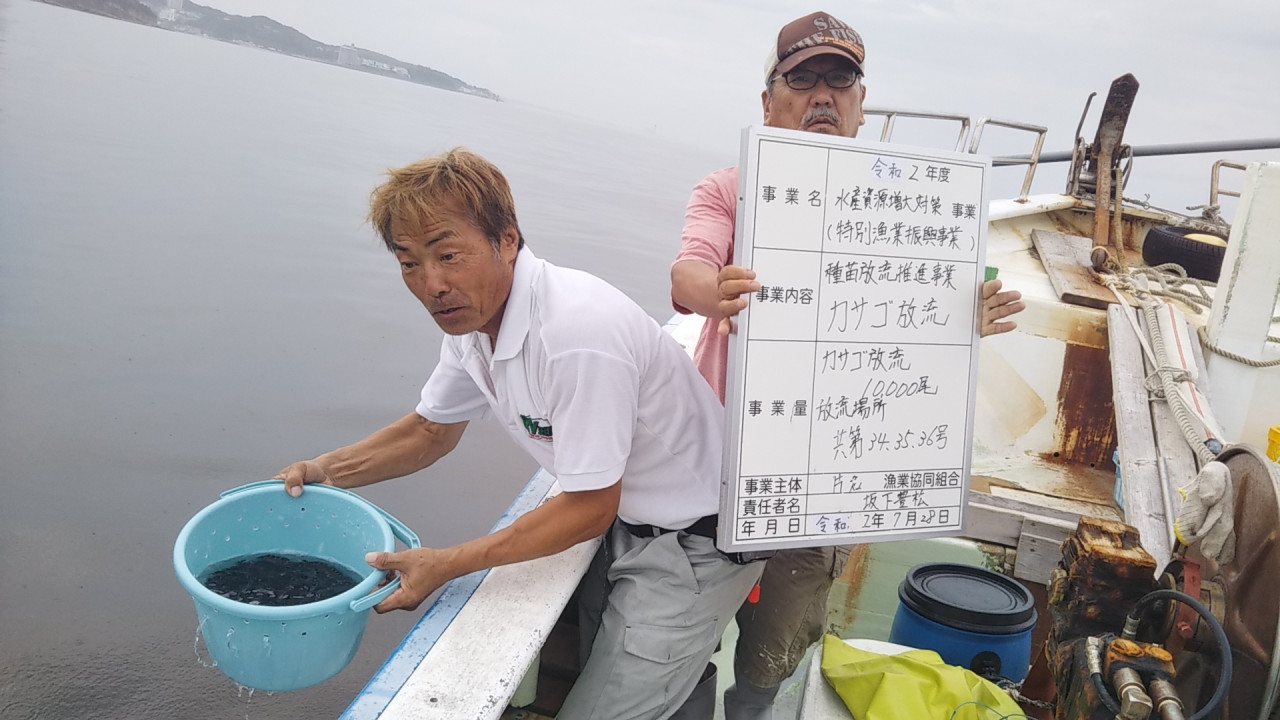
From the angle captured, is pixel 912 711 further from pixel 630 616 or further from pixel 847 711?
pixel 630 616

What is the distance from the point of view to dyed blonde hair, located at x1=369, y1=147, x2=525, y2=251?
5.19ft

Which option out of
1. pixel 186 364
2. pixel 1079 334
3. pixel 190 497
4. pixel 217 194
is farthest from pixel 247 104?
pixel 1079 334

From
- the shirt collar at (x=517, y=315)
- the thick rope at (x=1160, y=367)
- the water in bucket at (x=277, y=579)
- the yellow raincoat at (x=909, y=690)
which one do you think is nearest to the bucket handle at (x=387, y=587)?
the water in bucket at (x=277, y=579)

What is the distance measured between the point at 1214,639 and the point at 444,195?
1.66 metres

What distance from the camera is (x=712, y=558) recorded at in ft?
6.25

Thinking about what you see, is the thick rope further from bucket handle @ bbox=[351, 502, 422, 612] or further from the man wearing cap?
bucket handle @ bbox=[351, 502, 422, 612]

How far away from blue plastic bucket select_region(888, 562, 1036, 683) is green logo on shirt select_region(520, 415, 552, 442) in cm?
128

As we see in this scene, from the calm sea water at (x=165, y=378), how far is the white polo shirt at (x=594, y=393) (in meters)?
0.57

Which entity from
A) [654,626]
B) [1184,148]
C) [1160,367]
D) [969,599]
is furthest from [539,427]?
[1184,148]

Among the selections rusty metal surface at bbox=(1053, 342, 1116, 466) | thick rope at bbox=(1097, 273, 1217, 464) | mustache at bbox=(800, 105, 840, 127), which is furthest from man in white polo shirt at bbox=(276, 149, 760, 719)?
rusty metal surface at bbox=(1053, 342, 1116, 466)

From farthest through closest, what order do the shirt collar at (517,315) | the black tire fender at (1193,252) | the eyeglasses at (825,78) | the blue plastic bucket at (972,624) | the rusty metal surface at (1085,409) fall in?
the black tire fender at (1193,252) < the rusty metal surface at (1085,409) < the blue plastic bucket at (972,624) < the eyeglasses at (825,78) < the shirt collar at (517,315)

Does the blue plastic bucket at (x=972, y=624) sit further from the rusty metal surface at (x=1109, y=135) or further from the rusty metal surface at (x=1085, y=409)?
the rusty metal surface at (x=1109, y=135)

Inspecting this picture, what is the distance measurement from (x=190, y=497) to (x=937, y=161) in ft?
15.5

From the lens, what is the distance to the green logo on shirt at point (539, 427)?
5.86ft
